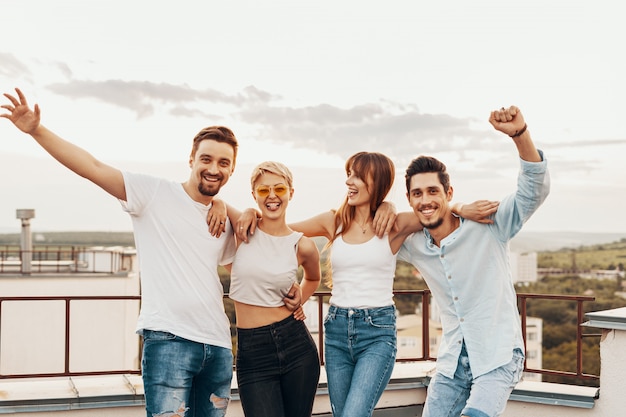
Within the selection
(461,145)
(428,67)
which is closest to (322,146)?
(461,145)

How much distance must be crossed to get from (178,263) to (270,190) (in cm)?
58

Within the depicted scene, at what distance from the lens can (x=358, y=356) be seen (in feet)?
10.2

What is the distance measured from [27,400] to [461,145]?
188 feet

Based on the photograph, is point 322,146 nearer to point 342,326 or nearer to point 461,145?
point 461,145

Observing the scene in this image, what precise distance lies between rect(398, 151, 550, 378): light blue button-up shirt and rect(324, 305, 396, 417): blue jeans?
29cm

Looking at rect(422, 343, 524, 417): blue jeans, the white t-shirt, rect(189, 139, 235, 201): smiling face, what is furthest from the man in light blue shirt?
the white t-shirt

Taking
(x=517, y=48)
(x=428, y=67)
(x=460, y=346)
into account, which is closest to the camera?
(x=460, y=346)

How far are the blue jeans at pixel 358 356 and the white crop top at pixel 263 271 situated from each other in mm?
297

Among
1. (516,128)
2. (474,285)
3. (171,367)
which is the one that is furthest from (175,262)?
(516,128)

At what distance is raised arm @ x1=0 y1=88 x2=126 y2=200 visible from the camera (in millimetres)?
2666

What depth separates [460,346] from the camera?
9.93ft

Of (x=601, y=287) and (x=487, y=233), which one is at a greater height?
(x=487, y=233)

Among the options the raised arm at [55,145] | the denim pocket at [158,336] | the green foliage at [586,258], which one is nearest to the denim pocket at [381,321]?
the denim pocket at [158,336]

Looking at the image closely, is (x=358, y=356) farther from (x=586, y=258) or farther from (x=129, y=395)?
(x=586, y=258)
